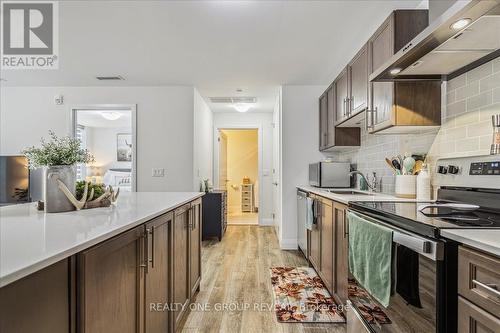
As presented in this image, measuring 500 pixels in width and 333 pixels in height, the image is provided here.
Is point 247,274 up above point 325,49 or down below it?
below

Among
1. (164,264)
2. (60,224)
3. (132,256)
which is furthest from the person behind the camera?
(164,264)

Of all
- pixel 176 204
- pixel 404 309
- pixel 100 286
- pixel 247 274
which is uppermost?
pixel 176 204

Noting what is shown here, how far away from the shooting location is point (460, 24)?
1258 mm

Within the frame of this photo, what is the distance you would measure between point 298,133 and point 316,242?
1.84m

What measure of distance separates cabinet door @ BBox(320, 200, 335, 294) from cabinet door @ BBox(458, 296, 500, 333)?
144cm

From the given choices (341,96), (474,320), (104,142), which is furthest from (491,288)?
(104,142)

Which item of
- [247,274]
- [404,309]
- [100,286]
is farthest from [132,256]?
[247,274]

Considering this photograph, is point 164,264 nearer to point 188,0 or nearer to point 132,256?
point 132,256

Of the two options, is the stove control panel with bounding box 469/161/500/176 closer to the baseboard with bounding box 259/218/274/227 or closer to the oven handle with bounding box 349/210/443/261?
the oven handle with bounding box 349/210/443/261

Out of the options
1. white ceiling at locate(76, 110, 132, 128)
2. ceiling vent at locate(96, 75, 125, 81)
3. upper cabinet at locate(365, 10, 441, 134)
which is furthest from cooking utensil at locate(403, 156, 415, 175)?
white ceiling at locate(76, 110, 132, 128)

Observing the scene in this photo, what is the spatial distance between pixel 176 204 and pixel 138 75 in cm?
275

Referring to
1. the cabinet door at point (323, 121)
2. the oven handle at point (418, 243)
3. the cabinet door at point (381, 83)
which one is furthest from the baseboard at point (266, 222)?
the oven handle at point (418, 243)

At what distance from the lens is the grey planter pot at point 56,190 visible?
1.42 m

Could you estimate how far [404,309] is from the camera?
1.29 m
